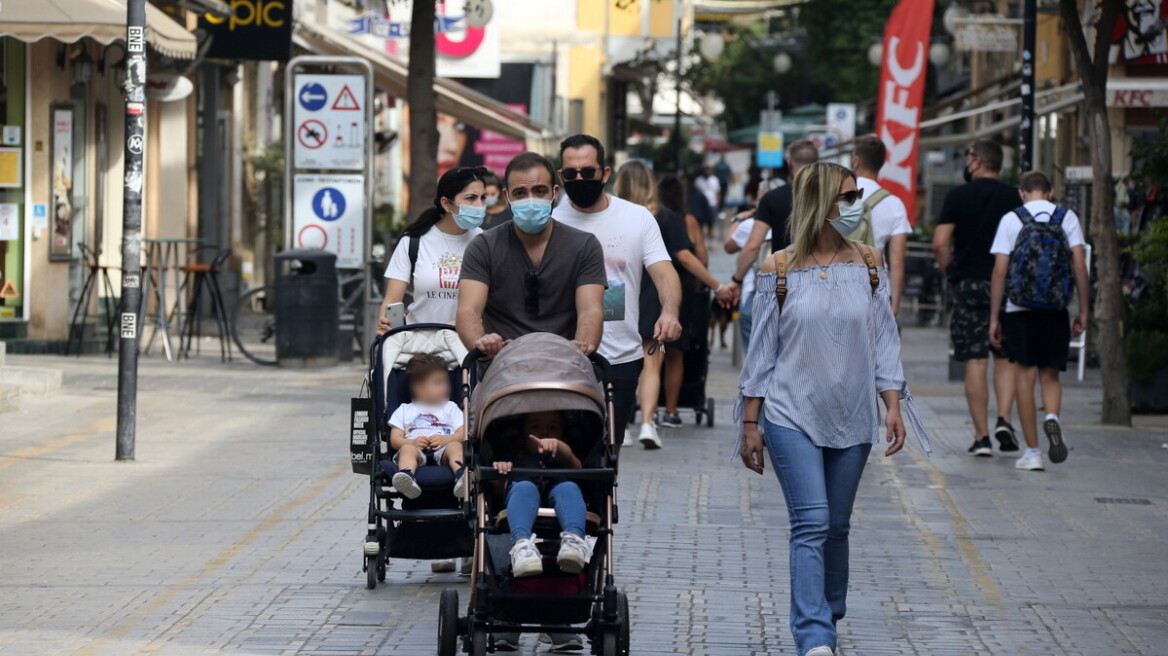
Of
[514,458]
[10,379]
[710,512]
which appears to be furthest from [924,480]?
[10,379]

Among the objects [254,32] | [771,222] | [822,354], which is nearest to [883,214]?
[771,222]

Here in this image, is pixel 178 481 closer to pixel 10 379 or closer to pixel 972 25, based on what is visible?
pixel 10 379

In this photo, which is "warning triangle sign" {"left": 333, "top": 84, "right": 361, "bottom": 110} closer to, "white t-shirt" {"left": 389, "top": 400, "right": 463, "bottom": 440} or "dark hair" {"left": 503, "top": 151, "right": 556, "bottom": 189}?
"white t-shirt" {"left": 389, "top": 400, "right": 463, "bottom": 440}

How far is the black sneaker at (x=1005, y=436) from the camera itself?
41.5 ft

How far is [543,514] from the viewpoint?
20.6 feet

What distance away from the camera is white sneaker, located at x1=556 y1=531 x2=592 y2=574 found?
6.04 metres

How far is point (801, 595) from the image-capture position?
6.38m

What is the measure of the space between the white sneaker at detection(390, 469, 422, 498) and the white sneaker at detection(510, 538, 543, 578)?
4.76ft

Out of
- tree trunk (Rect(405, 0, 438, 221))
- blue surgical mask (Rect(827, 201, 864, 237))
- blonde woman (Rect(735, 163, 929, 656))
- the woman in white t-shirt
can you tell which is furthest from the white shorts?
tree trunk (Rect(405, 0, 438, 221))

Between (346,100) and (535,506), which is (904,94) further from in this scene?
(535,506)

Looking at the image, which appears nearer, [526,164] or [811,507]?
[811,507]

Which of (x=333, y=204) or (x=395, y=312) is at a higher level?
(x=333, y=204)

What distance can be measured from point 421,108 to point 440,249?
968 cm

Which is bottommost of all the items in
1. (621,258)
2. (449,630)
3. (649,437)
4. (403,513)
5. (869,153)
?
(649,437)
